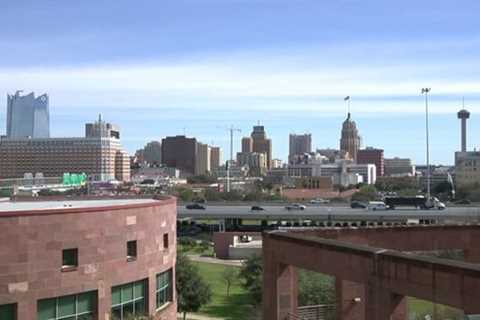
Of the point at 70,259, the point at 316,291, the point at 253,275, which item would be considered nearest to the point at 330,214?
the point at 253,275

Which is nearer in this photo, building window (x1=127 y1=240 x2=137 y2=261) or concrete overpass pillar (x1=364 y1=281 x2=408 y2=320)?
concrete overpass pillar (x1=364 y1=281 x2=408 y2=320)

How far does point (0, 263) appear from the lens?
2825cm

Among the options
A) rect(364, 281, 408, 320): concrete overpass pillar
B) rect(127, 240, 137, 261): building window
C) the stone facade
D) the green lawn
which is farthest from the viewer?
the green lawn

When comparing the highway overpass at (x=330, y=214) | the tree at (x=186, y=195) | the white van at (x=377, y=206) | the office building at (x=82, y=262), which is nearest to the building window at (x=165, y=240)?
the office building at (x=82, y=262)

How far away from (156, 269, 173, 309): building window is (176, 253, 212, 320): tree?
12.9 m

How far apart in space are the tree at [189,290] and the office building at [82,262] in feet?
49.9

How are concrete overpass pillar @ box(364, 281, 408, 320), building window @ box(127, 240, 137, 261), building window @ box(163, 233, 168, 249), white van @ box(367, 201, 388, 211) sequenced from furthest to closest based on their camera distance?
1. white van @ box(367, 201, 388, 211)
2. building window @ box(163, 233, 168, 249)
3. building window @ box(127, 240, 137, 261)
4. concrete overpass pillar @ box(364, 281, 408, 320)

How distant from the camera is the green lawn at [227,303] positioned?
183 feet

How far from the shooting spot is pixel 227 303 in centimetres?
6125

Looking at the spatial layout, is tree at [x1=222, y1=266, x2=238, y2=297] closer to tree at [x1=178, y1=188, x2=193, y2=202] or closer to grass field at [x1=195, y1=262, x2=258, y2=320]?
grass field at [x1=195, y1=262, x2=258, y2=320]

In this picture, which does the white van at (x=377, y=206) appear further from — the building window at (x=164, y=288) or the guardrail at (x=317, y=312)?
the guardrail at (x=317, y=312)

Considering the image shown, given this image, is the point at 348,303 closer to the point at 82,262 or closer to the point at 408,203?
the point at 82,262

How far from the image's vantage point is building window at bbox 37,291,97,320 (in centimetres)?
2958

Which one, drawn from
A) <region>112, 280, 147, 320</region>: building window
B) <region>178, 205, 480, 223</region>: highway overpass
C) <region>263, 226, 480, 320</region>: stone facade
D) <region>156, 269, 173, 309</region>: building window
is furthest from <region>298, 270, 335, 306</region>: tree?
<region>178, 205, 480, 223</region>: highway overpass
